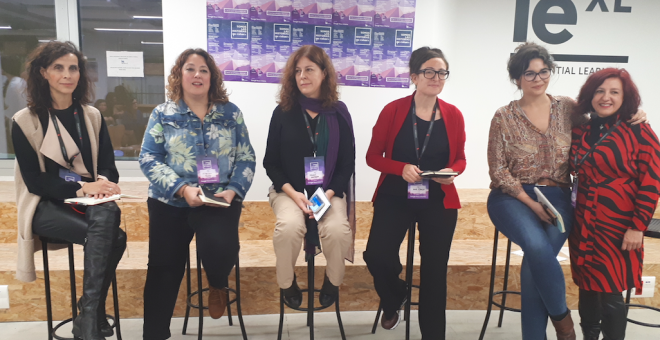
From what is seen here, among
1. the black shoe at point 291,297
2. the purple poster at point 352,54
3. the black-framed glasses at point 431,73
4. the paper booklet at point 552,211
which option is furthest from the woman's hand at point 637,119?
the black shoe at point 291,297

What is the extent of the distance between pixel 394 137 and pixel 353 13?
1304 millimetres

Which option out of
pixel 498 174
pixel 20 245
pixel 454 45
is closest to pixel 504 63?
pixel 454 45

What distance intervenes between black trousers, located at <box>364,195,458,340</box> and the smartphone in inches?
14.1

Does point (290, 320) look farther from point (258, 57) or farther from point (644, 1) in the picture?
point (644, 1)

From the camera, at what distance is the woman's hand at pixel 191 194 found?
196cm

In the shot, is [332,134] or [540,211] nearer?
[540,211]

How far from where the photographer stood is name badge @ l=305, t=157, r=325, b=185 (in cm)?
213

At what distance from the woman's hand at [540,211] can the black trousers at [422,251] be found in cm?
39

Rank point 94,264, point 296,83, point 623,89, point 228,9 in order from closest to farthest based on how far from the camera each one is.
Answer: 1. point 94,264
2. point 623,89
3. point 296,83
4. point 228,9

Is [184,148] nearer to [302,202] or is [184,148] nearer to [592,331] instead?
[302,202]

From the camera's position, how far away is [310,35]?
10.0ft

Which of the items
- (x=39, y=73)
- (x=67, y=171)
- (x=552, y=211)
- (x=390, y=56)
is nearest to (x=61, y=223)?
(x=67, y=171)

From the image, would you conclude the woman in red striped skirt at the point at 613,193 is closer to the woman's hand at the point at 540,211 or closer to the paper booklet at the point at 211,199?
the woman's hand at the point at 540,211

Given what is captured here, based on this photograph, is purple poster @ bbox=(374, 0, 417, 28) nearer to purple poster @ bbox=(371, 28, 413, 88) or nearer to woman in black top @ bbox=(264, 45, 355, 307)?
purple poster @ bbox=(371, 28, 413, 88)
